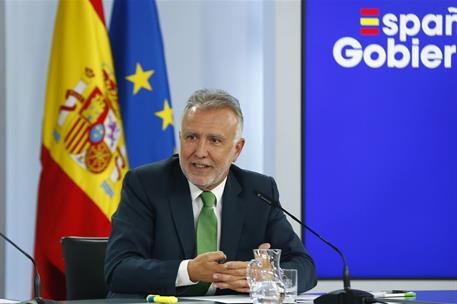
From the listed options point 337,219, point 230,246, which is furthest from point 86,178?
point 230,246

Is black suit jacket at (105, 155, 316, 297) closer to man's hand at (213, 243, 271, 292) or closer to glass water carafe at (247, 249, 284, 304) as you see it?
man's hand at (213, 243, 271, 292)

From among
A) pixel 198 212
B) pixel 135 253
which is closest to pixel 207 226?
pixel 198 212

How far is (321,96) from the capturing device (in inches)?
201

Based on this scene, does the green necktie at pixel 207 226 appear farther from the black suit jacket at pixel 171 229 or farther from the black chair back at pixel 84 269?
the black chair back at pixel 84 269

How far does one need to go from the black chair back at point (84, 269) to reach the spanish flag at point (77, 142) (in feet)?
5.05

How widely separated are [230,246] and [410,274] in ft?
7.71

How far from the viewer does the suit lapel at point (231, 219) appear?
3.08 meters

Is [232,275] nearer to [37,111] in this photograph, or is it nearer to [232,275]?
[232,275]

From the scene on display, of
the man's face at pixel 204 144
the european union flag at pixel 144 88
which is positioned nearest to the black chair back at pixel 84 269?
the man's face at pixel 204 144

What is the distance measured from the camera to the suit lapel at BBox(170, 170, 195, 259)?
3.05 m

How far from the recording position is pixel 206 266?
2.79 m

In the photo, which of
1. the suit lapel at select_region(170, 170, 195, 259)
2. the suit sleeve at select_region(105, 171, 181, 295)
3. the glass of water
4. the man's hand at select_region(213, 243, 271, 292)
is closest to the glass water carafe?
the glass of water

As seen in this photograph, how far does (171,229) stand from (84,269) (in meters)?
0.35

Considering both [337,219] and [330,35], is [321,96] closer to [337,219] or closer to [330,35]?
[330,35]
